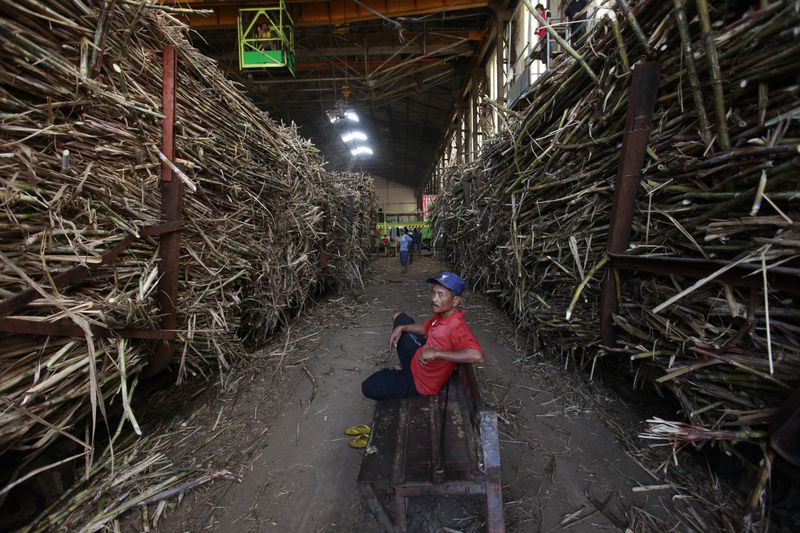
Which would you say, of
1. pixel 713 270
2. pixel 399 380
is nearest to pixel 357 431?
Answer: pixel 399 380

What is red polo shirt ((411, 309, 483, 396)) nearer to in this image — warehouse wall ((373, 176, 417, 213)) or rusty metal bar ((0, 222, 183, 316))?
rusty metal bar ((0, 222, 183, 316))

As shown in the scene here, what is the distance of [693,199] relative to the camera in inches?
79.0

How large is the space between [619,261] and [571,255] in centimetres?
66

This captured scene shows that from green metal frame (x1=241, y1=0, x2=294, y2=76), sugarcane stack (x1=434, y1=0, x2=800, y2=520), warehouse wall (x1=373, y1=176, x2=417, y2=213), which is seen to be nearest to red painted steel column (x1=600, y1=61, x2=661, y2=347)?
sugarcane stack (x1=434, y1=0, x2=800, y2=520)

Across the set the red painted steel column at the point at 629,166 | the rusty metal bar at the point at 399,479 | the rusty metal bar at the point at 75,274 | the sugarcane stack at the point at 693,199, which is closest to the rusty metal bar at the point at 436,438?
the rusty metal bar at the point at 399,479

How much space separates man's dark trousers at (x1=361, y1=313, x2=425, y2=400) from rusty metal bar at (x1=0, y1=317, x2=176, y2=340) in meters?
1.61

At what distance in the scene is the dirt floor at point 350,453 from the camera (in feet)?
6.54

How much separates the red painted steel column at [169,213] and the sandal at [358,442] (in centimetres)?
152

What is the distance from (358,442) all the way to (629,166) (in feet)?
9.53

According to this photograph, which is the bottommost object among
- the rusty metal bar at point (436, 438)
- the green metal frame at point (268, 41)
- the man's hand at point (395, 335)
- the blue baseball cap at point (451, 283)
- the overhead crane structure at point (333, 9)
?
the rusty metal bar at point (436, 438)

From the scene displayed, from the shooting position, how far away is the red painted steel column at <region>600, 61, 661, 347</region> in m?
2.22

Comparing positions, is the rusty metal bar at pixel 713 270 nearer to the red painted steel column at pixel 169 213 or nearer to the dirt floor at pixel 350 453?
the dirt floor at pixel 350 453

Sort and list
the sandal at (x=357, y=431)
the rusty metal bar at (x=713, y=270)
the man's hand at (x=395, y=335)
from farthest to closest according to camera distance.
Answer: the man's hand at (x=395, y=335)
the sandal at (x=357, y=431)
the rusty metal bar at (x=713, y=270)

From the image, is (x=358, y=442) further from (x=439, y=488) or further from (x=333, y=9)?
(x=333, y=9)
